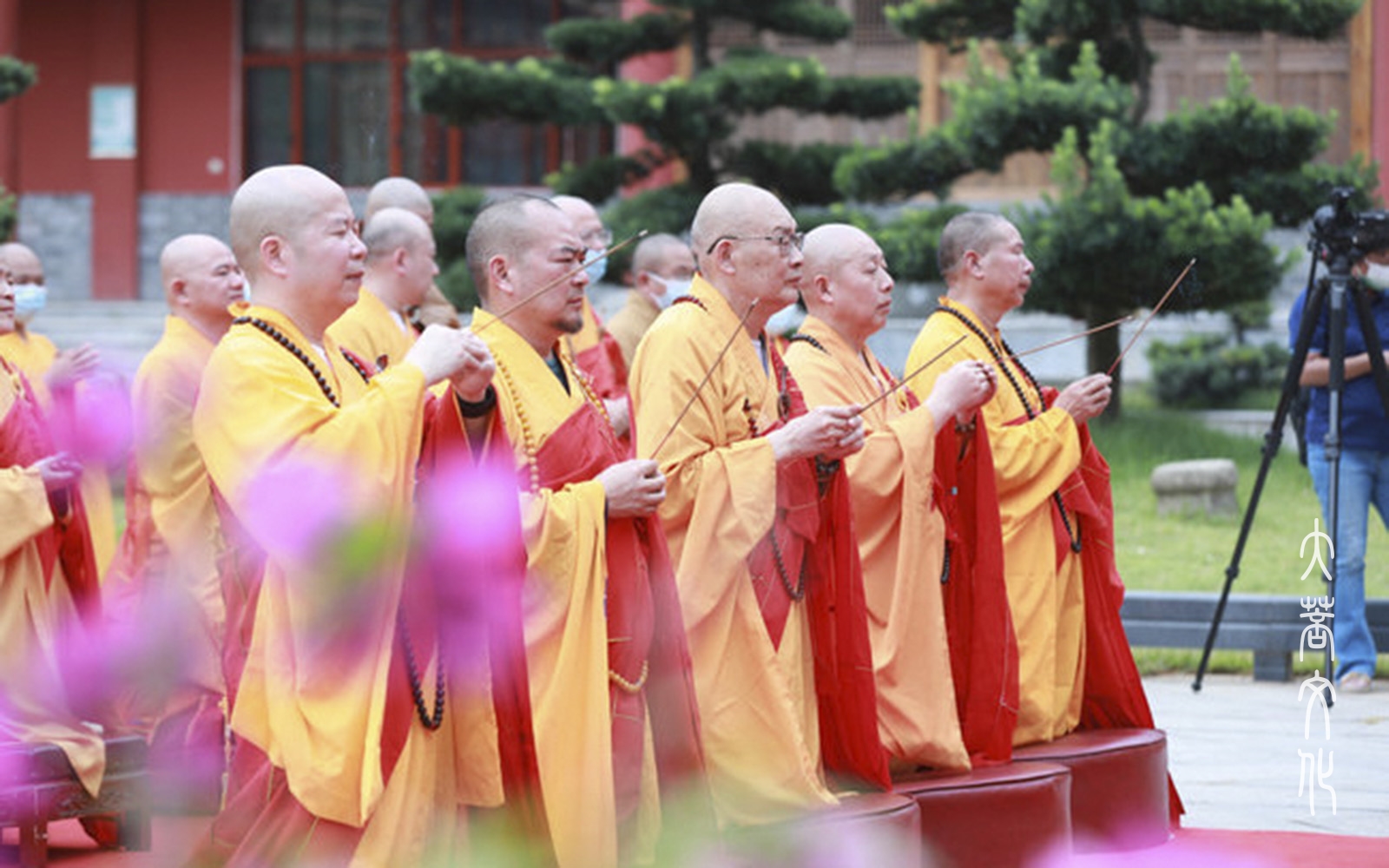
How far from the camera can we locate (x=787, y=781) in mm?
4129

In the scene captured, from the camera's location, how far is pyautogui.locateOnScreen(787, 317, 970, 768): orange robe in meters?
4.62

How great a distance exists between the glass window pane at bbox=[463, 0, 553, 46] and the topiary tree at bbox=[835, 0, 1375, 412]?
681 cm

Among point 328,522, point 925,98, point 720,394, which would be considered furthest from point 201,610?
point 925,98

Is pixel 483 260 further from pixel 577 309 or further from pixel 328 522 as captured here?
pixel 328 522

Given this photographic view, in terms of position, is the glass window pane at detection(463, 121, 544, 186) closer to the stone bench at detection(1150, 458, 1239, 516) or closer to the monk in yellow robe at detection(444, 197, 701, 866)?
the stone bench at detection(1150, 458, 1239, 516)

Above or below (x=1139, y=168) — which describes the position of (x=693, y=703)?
below

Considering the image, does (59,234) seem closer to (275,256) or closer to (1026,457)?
(1026,457)

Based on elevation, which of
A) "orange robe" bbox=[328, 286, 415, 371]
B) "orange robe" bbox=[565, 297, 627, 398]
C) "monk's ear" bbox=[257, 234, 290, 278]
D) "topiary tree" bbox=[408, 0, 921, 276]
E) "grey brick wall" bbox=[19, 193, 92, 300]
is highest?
"topiary tree" bbox=[408, 0, 921, 276]

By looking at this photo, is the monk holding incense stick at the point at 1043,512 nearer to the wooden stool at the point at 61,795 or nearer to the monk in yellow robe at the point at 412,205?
the monk in yellow robe at the point at 412,205

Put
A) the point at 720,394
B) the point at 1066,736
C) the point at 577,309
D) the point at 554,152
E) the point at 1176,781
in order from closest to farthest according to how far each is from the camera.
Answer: the point at 577,309 < the point at 720,394 < the point at 1066,736 < the point at 1176,781 < the point at 554,152

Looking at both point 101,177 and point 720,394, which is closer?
point 720,394

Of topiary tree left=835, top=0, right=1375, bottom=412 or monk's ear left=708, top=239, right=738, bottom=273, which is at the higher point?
topiary tree left=835, top=0, right=1375, bottom=412

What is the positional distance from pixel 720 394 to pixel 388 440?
109cm

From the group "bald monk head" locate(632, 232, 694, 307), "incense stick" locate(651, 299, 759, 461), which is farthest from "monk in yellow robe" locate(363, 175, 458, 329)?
"incense stick" locate(651, 299, 759, 461)
